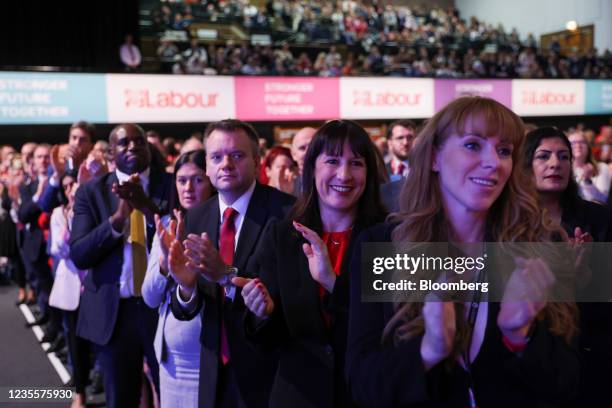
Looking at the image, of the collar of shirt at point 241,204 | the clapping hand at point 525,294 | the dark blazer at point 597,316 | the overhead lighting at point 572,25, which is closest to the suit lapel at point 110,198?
the collar of shirt at point 241,204

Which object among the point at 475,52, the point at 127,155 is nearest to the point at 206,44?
the point at 475,52

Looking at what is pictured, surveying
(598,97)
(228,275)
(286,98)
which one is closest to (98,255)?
(228,275)

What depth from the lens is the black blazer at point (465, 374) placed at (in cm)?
110

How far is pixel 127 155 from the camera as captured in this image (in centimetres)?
294

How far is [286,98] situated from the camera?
10.8 m

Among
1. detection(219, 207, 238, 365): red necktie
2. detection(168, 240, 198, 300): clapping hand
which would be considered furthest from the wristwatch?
detection(219, 207, 238, 365): red necktie

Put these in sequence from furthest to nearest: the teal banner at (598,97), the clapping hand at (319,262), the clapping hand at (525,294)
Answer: the teal banner at (598,97) < the clapping hand at (319,262) < the clapping hand at (525,294)

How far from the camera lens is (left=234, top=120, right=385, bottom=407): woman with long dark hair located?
5.34ft

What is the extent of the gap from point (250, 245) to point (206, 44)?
1086 centimetres

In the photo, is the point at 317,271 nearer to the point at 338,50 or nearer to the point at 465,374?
the point at 465,374

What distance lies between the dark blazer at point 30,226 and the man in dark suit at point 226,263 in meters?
3.46

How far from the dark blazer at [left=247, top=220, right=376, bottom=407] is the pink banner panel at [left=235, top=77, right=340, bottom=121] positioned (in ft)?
28.9

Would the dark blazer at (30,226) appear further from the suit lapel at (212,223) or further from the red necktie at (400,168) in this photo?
the suit lapel at (212,223)

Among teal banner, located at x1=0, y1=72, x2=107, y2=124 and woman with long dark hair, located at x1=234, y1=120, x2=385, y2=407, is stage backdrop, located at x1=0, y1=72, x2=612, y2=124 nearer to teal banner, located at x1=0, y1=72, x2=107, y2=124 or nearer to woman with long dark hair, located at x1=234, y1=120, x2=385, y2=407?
teal banner, located at x1=0, y1=72, x2=107, y2=124
